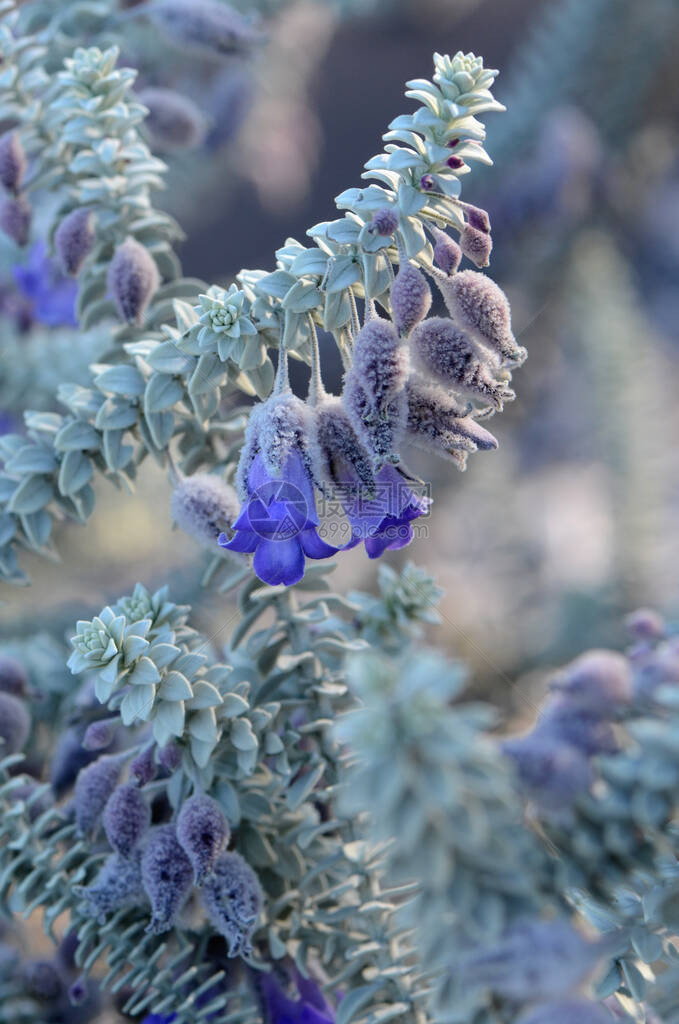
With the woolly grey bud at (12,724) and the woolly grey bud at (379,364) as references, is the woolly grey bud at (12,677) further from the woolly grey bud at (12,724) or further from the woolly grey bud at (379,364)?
the woolly grey bud at (379,364)

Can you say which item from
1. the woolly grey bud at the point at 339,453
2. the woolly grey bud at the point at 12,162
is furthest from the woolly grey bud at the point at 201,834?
the woolly grey bud at the point at 12,162

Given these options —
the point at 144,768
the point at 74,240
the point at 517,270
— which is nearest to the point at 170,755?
the point at 144,768

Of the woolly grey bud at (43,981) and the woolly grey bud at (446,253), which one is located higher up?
the woolly grey bud at (446,253)

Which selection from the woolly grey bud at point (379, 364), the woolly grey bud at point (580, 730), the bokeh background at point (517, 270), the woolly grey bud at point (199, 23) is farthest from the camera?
the bokeh background at point (517, 270)

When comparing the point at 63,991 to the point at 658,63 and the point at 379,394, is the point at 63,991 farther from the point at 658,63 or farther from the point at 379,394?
the point at 658,63

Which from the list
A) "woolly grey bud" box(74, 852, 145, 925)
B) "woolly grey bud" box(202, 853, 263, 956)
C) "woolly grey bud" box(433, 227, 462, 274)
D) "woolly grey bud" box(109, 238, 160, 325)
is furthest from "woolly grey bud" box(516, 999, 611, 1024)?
"woolly grey bud" box(109, 238, 160, 325)

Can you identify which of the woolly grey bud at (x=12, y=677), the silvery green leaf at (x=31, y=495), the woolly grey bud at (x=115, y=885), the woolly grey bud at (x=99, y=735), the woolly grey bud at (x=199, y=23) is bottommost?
the woolly grey bud at (x=115, y=885)

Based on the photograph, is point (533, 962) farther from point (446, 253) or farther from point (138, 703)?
point (446, 253)
